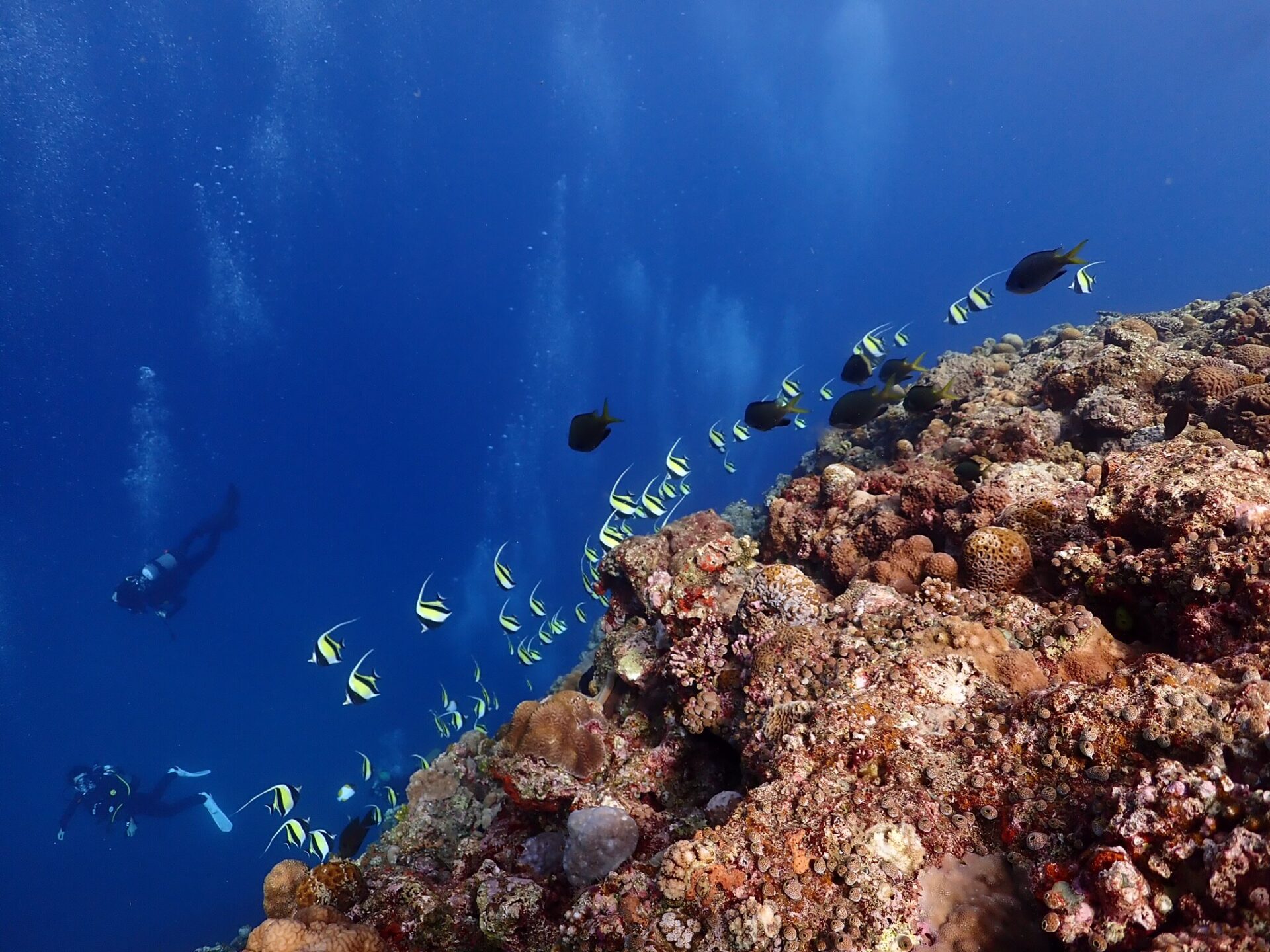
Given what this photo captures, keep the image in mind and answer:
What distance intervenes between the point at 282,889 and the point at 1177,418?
7321 millimetres

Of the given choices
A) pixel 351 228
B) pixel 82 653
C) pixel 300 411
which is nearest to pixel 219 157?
pixel 351 228

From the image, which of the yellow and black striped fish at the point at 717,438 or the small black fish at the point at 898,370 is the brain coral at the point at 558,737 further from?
the small black fish at the point at 898,370

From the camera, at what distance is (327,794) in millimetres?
37406

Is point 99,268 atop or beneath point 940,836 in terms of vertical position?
atop

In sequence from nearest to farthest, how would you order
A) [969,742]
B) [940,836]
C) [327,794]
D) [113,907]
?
[940,836]
[969,742]
[113,907]
[327,794]

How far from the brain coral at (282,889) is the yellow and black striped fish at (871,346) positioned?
6.60 metres

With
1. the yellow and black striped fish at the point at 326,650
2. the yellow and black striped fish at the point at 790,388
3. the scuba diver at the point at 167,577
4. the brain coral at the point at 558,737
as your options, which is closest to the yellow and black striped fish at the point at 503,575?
the yellow and black striped fish at the point at 326,650

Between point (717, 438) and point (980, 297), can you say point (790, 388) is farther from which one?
point (980, 297)

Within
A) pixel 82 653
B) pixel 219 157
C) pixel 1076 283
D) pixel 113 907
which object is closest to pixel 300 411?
pixel 219 157

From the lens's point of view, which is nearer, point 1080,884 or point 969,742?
point 1080,884

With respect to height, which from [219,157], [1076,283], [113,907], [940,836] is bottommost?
[940,836]

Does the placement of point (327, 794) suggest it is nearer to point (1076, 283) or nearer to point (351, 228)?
point (1076, 283)

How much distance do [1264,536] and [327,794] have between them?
148 feet

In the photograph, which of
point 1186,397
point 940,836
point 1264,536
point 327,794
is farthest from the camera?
point 327,794
